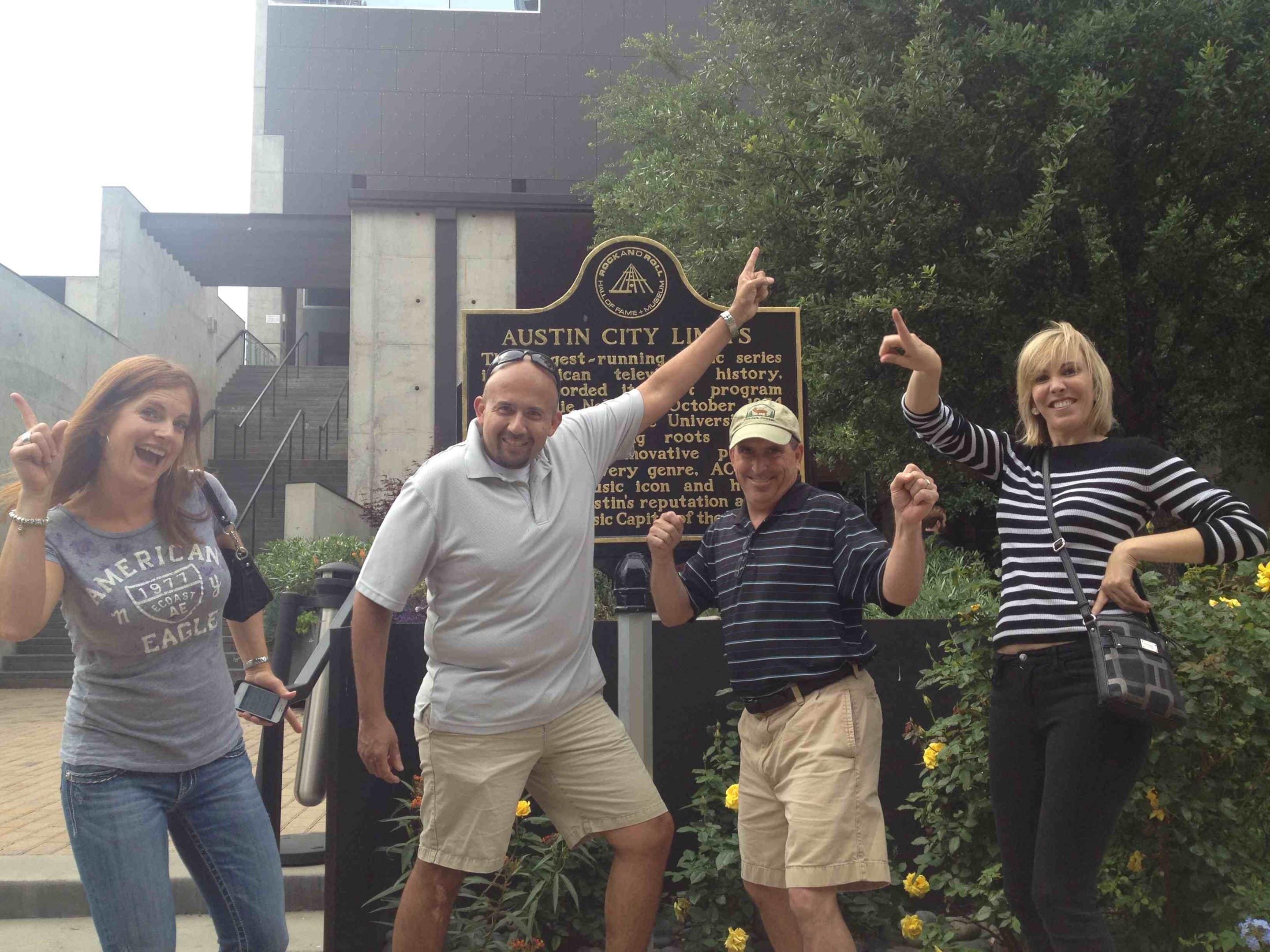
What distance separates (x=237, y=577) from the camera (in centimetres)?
294

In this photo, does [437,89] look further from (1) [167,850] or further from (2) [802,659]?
(1) [167,850]

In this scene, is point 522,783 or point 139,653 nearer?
point 139,653

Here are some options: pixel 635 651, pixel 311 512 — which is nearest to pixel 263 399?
pixel 311 512

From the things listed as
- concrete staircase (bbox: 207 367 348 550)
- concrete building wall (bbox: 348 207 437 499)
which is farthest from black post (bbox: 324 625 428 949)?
concrete building wall (bbox: 348 207 437 499)

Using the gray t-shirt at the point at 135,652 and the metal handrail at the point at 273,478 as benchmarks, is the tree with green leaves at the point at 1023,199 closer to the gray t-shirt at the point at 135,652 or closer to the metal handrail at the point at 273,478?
the gray t-shirt at the point at 135,652

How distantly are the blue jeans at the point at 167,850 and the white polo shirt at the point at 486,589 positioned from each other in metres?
0.58

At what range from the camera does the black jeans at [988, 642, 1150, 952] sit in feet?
8.36

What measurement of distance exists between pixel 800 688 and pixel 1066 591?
747 mm

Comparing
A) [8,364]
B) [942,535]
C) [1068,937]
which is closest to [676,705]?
[1068,937]

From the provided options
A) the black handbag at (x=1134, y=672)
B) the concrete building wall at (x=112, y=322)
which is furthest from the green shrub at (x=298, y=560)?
the black handbag at (x=1134, y=672)

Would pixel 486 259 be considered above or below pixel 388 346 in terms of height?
above

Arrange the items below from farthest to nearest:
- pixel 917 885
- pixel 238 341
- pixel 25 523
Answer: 1. pixel 238 341
2. pixel 917 885
3. pixel 25 523

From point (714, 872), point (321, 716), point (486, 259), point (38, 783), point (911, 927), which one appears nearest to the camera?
point (911, 927)

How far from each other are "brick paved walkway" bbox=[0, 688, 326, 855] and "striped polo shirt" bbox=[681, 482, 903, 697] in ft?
6.36
